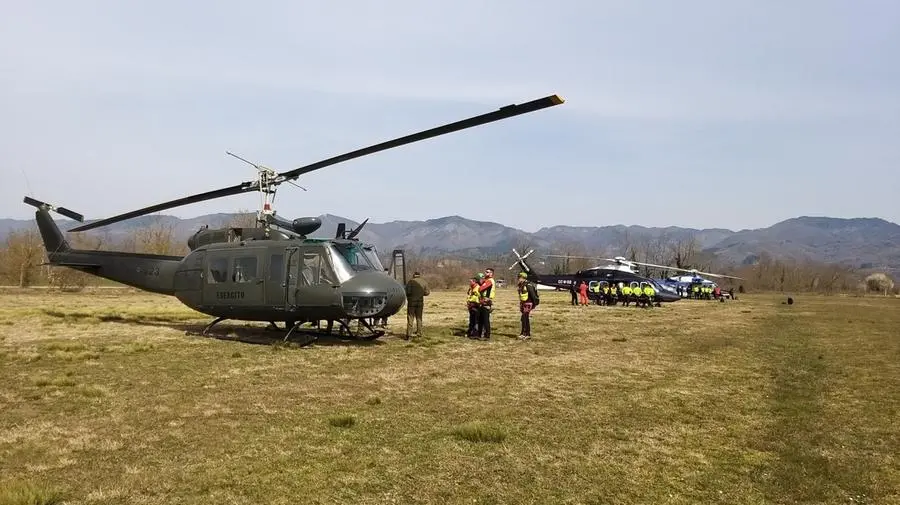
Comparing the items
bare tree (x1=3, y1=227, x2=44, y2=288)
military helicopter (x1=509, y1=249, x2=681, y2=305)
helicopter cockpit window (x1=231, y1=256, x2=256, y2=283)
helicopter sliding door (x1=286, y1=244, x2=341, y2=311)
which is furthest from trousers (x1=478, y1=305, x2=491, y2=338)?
bare tree (x1=3, y1=227, x2=44, y2=288)

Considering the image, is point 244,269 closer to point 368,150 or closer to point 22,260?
point 368,150

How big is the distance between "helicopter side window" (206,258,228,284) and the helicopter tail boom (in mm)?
1656

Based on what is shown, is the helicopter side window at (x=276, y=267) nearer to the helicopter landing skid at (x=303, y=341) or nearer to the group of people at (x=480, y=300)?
the helicopter landing skid at (x=303, y=341)

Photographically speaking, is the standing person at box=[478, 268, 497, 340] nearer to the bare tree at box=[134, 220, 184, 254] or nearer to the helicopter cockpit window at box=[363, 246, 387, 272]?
the helicopter cockpit window at box=[363, 246, 387, 272]

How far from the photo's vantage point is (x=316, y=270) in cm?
1267

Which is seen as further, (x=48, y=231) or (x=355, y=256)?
(x=48, y=231)

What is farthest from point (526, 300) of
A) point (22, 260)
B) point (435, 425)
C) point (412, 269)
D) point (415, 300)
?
point (412, 269)

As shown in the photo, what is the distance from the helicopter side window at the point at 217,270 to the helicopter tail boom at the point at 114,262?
1.66m

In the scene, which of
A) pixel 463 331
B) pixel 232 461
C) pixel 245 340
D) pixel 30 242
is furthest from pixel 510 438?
pixel 30 242

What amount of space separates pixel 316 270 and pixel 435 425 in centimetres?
693

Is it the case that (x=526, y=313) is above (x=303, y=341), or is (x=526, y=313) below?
above

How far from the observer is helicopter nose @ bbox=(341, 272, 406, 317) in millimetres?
12312

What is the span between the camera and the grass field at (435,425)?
4.68 meters

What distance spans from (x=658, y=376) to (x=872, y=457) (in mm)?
4532
